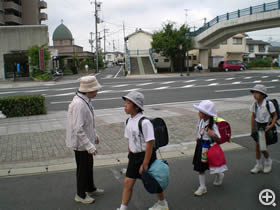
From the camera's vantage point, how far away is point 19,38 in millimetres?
36438

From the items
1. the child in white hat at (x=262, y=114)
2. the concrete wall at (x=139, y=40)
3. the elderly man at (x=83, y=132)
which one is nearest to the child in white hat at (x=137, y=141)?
the elderly man at (x=83, y=132)

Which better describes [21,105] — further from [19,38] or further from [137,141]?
[19,38]

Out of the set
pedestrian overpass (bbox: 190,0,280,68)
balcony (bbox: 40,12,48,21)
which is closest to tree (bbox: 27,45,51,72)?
pedestrian overpass (bbox: 190,0,280,68)

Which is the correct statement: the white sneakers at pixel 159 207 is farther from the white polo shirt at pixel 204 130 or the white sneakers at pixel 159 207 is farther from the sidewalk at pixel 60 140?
the sidewalk at pixel 60 140

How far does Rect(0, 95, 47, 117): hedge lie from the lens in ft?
34.5

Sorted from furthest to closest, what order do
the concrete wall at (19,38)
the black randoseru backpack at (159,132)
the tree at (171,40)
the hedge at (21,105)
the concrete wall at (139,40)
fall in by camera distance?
the concrete wall at (139,40), the tree at (171,40), the concrete wall at (19,38), the hedge at (21,105), the black randoseru backpack at (159,132)

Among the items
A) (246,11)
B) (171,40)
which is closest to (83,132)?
(246,11)

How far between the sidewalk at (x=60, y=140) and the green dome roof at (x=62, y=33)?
176 ft

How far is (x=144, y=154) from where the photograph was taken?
334 cm

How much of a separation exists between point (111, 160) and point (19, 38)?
118 ft

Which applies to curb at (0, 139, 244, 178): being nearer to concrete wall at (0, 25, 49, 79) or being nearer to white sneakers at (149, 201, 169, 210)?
white sneakers at (149, 201, 169, 210)

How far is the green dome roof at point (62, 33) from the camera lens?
60256 mm

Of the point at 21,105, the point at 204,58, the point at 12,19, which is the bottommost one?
the point at 21,105

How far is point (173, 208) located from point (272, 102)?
2.51 m
